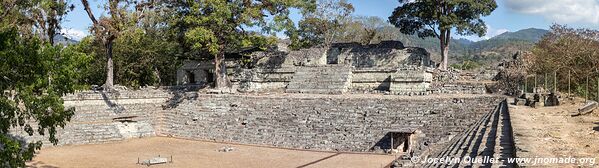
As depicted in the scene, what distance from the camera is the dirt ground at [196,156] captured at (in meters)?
16.5

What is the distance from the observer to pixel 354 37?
50531mm

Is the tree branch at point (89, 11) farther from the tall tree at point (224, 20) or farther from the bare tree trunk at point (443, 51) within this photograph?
the bare tree trunk at point (443, 51)

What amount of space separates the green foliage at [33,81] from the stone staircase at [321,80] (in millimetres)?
19125

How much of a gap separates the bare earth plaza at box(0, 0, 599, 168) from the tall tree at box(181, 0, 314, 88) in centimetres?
9

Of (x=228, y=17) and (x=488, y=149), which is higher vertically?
(x=228, y=17)

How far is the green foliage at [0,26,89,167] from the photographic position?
9.23 metres

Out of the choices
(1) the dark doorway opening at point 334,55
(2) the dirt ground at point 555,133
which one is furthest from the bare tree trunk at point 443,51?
(2) the dirt ground at point 555,133

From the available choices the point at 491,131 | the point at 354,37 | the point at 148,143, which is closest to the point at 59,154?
→ the point at 148,143

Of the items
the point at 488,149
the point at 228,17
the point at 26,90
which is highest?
the point at 228,17

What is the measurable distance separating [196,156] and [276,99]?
7363mm

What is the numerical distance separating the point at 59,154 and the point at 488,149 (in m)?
16.0

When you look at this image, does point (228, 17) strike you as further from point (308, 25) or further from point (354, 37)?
point (354, 37)

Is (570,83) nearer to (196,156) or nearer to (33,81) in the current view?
(196,156)

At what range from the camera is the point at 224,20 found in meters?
26.5
